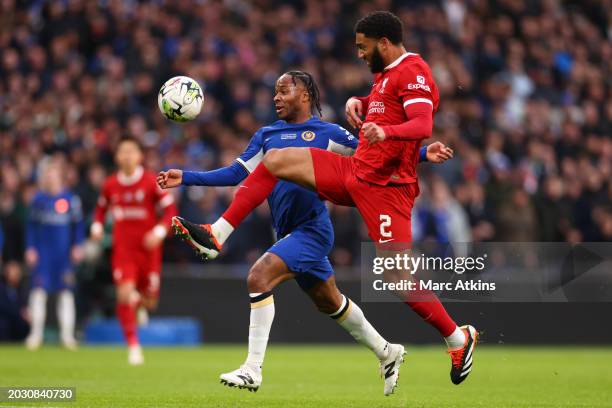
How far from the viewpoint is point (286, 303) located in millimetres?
16734

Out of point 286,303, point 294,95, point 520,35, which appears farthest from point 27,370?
point 520,35

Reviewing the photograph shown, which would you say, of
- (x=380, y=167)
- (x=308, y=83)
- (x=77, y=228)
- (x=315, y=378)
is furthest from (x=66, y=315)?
(x=380, y=167)

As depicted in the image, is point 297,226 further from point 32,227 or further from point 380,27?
point 32,227

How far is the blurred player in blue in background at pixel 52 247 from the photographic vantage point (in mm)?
16578

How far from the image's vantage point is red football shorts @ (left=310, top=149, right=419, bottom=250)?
27.1ft

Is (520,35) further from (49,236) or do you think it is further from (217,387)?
(217,387)

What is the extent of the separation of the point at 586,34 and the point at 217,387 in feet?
51.8

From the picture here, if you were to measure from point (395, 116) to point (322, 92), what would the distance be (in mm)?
12088

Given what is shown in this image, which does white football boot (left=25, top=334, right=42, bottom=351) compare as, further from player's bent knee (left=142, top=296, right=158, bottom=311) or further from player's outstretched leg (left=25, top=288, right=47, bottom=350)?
player's bent knee (left=142, top=296, right=158, bottom=311)

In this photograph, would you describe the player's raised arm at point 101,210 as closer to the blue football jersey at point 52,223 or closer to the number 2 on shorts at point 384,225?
the blue football jersey at point 52,223

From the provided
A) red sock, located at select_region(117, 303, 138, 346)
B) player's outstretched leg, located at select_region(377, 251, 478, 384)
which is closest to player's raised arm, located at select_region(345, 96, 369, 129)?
player's outstretched leg, located at select_region(377, 251, 478, 384)

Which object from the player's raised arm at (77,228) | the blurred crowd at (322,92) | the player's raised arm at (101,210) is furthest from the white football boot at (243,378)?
the blurred crowd at (322,92)

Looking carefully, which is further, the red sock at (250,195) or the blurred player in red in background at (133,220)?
the blurred player in red in background at (133,220)

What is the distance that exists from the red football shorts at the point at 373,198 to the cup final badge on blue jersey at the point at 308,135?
0.86m
